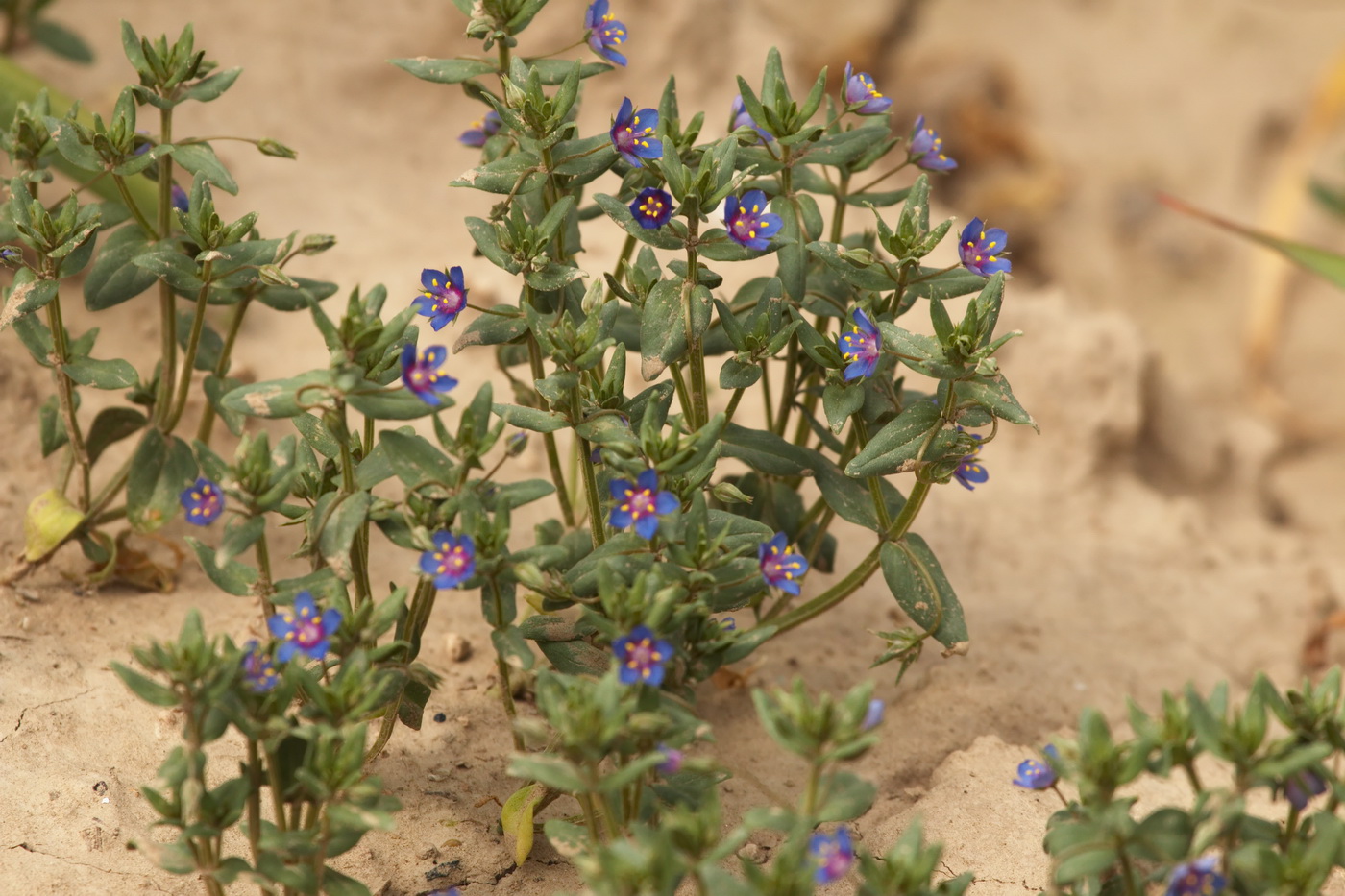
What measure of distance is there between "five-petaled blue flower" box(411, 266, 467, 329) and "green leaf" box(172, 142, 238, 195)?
0.56 meters

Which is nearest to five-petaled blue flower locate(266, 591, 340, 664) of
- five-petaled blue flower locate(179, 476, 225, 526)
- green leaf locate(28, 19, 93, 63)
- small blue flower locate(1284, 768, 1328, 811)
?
five-petaled blue flower locate(179, 476, 225, 526)

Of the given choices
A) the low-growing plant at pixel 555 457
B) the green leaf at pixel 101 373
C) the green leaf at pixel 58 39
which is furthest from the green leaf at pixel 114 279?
the green leaf at pixel 58 39

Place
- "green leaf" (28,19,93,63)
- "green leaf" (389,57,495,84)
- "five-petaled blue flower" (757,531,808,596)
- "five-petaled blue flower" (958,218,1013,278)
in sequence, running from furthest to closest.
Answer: "green leaf" (28,19,93,63)
"green leaf" (389,57,495,84)
"five-petaled blue flower" (958,218,1013,278)
"five-petaled blue flower" (757,531,808,596)

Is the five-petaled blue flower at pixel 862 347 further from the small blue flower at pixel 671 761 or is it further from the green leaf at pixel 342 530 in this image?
the green leaf at pixel 342 530

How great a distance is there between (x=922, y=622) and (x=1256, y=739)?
838 mm

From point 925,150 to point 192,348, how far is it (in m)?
1.89

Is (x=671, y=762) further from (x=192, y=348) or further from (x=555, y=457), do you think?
(x=192, y=348)

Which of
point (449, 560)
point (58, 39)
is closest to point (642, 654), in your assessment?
point (449, 560)

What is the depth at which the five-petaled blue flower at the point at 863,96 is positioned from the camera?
296 cm

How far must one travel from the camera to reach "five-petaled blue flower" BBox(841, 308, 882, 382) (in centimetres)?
266

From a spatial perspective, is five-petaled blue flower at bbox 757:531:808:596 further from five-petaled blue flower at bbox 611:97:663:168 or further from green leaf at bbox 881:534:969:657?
five-petaled blue flower at bbox 611:97:663:168

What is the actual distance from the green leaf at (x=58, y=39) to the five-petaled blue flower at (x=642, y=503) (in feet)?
11.1

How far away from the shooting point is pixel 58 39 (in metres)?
4.59

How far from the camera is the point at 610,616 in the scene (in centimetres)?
247
